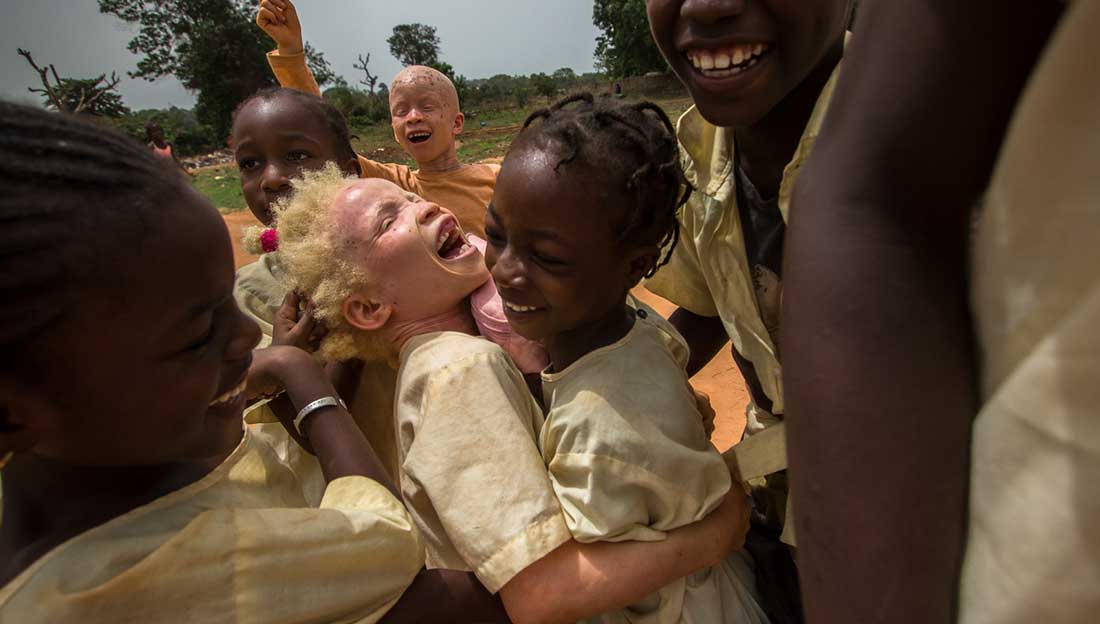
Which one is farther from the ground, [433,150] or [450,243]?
[450,243]

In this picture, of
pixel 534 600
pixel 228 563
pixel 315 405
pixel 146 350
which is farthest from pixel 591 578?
pixel 146 350

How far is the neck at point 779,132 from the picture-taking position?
157 centimetres

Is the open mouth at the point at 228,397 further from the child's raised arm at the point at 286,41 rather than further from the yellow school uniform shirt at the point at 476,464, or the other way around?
the child's raised arm at the point at 286,41

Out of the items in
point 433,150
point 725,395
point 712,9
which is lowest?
point 725,395

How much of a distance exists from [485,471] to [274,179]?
1.75m

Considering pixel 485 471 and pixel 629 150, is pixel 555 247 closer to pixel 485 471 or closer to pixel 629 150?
pixel 629 150

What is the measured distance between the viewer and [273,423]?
80.0 inches

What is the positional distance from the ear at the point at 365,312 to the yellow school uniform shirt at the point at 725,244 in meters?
0.90

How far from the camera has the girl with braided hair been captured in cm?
128

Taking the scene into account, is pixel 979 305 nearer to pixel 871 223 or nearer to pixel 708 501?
pixel 871 223

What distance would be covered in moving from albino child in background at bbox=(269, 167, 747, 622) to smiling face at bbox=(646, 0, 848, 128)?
0.81m

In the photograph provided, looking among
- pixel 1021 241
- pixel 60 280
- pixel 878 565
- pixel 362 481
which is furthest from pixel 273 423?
pixel 1021 241

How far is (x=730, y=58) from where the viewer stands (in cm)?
145

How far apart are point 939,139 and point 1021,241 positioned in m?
0.14
